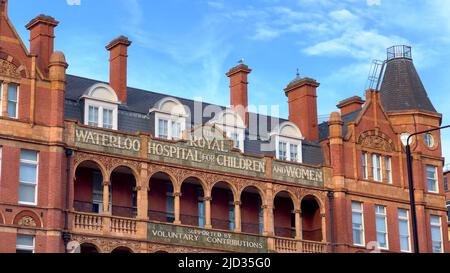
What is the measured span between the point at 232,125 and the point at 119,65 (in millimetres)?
6846

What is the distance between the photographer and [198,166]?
151 ft

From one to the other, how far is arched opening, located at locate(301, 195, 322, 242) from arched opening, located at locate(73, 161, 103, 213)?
41.2 feet

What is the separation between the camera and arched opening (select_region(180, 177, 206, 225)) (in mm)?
46594

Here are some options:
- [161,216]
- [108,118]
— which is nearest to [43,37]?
[108,118]

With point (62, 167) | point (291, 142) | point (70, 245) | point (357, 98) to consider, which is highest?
point (357, 98)

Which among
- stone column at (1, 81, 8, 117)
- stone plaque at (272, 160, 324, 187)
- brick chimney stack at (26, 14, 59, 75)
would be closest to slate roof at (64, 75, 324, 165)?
stone plaque at (272, 160, 324, 187)

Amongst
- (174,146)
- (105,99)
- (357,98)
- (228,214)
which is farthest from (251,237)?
(357,98)

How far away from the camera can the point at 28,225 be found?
131ft

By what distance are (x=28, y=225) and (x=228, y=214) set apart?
12340mm

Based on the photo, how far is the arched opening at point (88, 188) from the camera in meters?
43.1

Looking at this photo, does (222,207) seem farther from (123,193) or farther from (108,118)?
(108,118)

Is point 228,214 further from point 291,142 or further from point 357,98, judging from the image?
point 357,98

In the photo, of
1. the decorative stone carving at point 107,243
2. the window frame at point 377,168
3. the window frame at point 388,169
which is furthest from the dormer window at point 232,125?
the window frame at point 388,169

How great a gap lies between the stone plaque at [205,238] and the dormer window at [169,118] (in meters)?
5.23
